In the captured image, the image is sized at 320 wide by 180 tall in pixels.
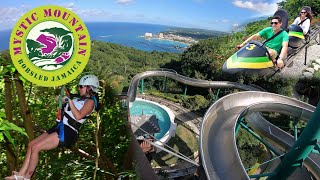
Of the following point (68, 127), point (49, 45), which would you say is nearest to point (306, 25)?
point (68, 127)

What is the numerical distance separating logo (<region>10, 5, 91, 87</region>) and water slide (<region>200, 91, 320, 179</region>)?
268 centimetres

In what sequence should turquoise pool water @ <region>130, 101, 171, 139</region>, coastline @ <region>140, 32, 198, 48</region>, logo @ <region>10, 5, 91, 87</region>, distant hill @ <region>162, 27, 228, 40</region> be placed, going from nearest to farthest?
logo @ <region>10, 5, 91, 87</region> → coastline @ <region>140, 32, 198, 48</region> → distant hill @ <region>162, 27, 228, 40</region> → turquoise pool water @ <region>130, 101, 171, 139</region>

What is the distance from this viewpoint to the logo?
2279 mm

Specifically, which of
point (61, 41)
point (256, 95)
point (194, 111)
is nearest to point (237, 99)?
point (256, 95)

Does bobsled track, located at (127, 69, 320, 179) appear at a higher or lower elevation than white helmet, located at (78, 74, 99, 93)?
lower

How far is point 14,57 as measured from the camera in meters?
2.27

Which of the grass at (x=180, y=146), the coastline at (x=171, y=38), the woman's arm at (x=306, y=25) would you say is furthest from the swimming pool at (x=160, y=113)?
the woman's arm at (x=306, y=25)

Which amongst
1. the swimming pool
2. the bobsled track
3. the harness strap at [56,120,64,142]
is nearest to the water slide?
the bobsled track

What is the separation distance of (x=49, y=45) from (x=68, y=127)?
2.65ft

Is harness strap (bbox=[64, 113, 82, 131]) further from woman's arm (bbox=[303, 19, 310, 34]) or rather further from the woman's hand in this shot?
woman's arm (bbox=[303, 19, 310, 34])

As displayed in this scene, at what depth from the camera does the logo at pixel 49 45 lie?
7.48 feet

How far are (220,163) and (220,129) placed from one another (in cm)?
118

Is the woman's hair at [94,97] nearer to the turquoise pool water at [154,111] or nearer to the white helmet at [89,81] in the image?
the white helmet at [89,81]

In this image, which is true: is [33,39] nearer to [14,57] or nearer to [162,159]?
[14,57]
